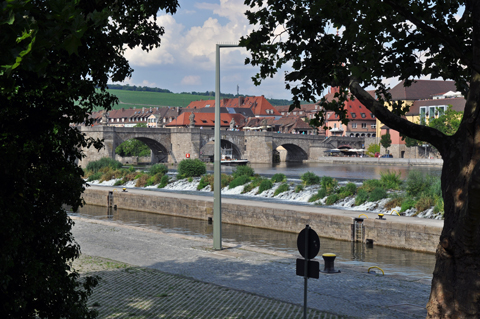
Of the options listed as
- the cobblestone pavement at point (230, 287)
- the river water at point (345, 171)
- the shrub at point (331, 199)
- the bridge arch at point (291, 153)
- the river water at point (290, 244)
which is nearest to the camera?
the cobblestone pavement at point (230, 287)

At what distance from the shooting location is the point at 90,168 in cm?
5419

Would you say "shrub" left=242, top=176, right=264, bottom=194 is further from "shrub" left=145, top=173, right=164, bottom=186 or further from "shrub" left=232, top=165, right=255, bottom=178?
"shrub" left=145, top=173, right=164, bottom=186

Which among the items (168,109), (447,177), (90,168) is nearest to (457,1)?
(447,177)

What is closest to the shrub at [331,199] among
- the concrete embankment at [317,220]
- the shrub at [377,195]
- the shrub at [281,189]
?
the shrub at [377,195]

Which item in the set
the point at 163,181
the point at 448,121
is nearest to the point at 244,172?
the point at 163,181

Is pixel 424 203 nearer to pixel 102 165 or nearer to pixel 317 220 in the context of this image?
pixel 317 220

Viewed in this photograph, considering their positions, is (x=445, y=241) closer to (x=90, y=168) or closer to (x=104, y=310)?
(x=104, y=310)

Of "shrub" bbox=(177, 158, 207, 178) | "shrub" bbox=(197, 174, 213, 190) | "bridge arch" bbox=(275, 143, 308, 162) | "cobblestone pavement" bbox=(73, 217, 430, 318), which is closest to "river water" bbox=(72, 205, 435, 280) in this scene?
"cobblestone pavement" bbox=(73, 217, 430, 318)

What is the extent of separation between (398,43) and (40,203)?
19.1ft

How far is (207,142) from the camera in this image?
289 ft

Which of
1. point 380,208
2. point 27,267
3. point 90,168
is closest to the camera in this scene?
point 27,267

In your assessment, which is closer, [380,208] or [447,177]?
[447,177]

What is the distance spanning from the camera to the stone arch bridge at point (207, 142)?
7369cm

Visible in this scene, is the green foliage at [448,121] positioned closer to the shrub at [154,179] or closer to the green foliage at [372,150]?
the green foliage at [372,150]
